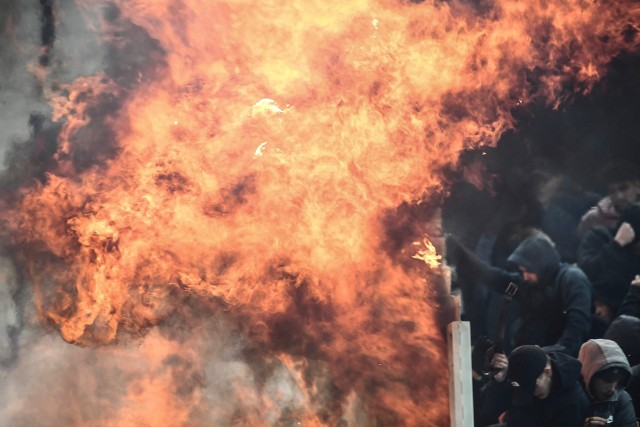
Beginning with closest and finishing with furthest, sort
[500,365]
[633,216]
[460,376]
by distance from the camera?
[460,376]
[633,216]
[500,365]

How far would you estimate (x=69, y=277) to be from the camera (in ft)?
18.7

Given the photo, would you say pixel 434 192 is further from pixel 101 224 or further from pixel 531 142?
pixel 101 224

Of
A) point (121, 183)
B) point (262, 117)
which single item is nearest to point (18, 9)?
point (121, 183)

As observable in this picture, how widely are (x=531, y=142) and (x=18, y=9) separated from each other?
3.57 metres

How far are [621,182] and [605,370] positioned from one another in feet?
3.96

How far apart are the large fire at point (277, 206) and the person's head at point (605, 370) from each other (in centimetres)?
102

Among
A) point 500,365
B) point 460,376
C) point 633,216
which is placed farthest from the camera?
point 500,365

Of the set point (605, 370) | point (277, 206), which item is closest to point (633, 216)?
point (605, 370)

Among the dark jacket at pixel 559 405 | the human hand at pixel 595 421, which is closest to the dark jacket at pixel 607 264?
the dark jacket at pixel 559 405

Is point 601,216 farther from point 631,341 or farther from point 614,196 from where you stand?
point 631,341

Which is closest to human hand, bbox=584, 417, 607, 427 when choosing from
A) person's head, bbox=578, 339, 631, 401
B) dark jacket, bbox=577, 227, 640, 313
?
person's head, bbox=578, 339, 631, 401

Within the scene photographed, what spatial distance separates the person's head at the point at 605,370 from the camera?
17.9ft

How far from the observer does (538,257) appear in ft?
18.6

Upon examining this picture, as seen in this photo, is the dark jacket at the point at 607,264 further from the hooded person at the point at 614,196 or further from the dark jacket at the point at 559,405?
the dark jacket at the point at 559,405
